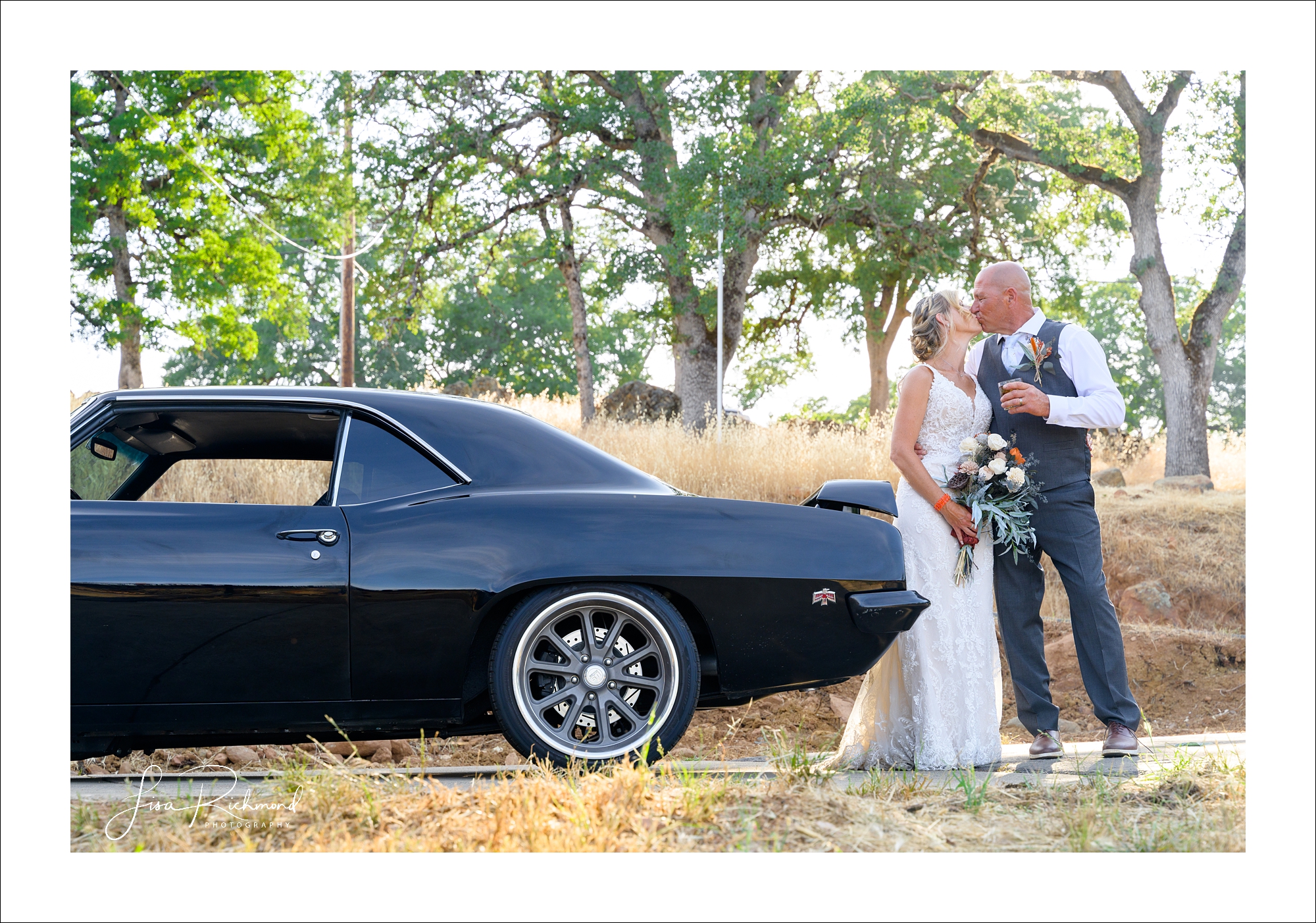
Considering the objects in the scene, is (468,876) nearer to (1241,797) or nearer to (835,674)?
(835,674)

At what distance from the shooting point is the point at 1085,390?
14.6 feet

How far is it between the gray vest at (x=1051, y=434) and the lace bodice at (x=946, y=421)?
0.38ft

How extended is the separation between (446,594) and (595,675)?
58 cm

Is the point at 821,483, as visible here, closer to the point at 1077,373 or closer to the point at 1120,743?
the point at 1077,373

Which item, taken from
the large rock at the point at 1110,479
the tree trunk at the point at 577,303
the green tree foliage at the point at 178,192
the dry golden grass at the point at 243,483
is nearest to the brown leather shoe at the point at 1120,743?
the dry golden grass at the point at 243,483

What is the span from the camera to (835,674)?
3.76 meters

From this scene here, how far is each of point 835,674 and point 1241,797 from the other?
4.61ft

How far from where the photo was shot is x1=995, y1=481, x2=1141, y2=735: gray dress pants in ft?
14.3

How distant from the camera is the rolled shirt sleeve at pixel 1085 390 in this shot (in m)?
4.30

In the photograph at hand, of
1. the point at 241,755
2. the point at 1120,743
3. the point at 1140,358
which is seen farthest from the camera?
the point at 1140,358

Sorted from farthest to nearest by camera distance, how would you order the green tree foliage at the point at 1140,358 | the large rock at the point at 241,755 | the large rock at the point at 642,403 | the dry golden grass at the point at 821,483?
the green tree foliage at the point at 1140,358
the large rock at the point at 642,403
the dry golden grass at the point at 821,483
the large rock at the point at 241,755

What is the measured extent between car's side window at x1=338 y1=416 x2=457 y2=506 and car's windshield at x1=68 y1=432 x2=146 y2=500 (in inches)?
37.0

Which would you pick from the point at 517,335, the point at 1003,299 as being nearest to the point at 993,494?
the point at 1003,299

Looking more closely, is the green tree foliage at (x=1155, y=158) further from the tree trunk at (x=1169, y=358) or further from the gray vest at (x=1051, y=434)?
the gray vest at (x=1051, y=434)
